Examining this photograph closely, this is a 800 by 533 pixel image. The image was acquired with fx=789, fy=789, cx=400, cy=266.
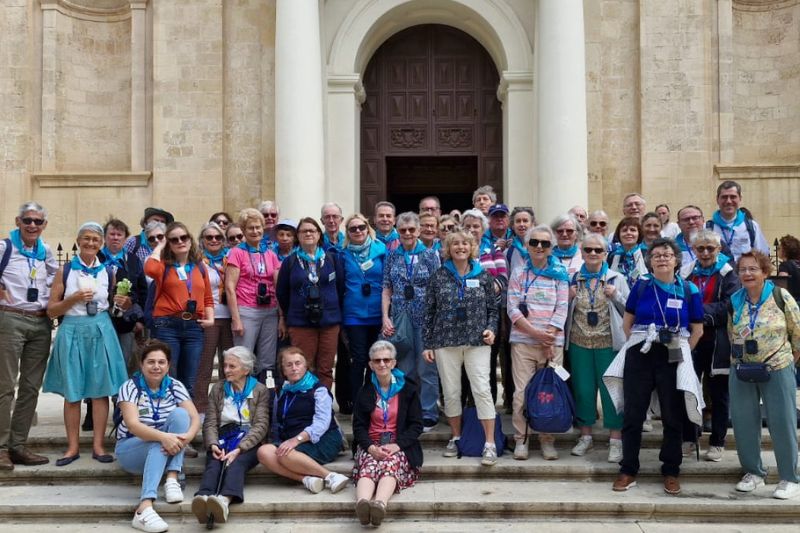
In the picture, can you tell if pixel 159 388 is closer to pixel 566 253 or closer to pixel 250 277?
pixel 250 277

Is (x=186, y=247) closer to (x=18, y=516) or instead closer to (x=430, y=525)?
(x=18, y=516)

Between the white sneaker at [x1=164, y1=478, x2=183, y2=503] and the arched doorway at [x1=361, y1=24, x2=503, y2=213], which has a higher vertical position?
the arched doorway at [x1=361, y1=24, x2=503, y2=213]

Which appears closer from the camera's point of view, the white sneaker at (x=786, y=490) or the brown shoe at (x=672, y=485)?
the white sneaker at (x=786, y=490)

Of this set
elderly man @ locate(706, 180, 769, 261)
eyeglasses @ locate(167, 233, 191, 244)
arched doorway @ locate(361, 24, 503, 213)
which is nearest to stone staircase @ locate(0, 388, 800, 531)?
eyeglasses @ locate(167, 233, 191, 244)

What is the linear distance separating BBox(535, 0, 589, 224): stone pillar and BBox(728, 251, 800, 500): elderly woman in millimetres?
6016

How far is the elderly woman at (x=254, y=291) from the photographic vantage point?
24.8 ft

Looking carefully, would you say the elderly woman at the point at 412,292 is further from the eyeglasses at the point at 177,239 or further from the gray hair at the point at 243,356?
the eyeglasses at the point at 177,239

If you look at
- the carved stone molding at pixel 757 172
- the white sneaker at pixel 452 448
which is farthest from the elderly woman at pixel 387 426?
the carved stone molding at pixel 757 172

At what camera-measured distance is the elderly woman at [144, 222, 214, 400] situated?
7.02m

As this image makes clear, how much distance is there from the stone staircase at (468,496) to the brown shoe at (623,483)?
0.05 meters

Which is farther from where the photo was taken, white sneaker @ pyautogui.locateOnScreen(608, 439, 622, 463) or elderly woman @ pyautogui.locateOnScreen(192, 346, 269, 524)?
white sneaker @ pyautogui.locateOnScreen(608, 439, 622, 463)

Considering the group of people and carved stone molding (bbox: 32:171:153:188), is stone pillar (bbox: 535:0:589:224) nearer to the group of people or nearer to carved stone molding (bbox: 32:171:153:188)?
the group of people

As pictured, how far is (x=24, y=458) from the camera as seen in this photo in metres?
7.02

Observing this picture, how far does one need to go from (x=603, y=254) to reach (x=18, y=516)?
5.32 metres
